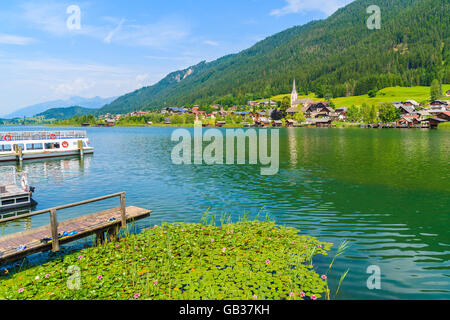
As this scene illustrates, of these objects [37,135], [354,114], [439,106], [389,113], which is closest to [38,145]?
[37,135]

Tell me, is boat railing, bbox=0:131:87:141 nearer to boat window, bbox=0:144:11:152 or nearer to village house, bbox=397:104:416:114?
boat window, bbox=0:144:11:152

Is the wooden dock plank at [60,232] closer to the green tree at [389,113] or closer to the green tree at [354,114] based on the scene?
the green tree at [389,113]

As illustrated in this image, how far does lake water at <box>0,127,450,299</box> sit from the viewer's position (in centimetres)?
1305

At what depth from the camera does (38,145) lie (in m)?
61.8

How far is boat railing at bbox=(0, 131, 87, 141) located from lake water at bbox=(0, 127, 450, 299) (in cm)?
1987

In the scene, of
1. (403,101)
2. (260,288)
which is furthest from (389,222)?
(403,101)

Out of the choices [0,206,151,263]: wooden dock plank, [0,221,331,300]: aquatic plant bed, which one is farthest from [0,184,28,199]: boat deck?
[0,221,331,300]: aquatic plant bed

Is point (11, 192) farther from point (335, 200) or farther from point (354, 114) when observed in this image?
point (354, 114)

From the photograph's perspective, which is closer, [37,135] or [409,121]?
[37,135]

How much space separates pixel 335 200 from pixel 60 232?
21298 millimetres

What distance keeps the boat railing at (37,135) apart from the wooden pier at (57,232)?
58323mm

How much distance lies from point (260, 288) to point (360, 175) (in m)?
29.4

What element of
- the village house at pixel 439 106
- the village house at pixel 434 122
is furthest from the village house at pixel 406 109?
the village house at pixel 434 122

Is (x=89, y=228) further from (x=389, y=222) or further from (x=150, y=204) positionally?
(x=389, y=222)
